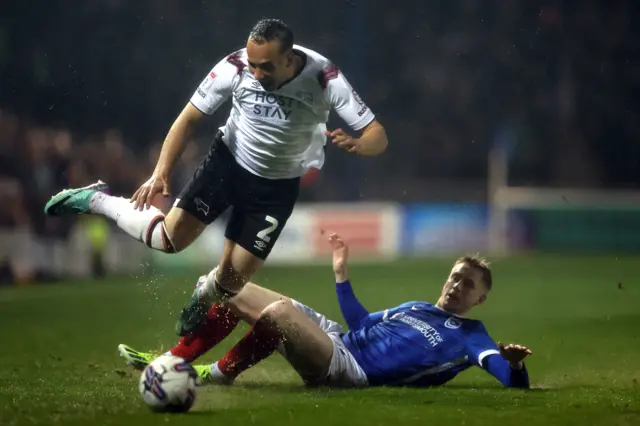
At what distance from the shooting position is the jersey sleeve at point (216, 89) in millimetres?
6660

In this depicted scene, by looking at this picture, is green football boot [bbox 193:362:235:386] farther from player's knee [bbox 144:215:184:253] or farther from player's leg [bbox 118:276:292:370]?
player's knee [bbox 144:215:184:253]

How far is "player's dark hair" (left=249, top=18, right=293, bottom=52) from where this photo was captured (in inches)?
250

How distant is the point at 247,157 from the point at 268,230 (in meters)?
0.50

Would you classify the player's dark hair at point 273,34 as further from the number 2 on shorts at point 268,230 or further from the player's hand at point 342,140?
the number 2 on shorts at point 268,230

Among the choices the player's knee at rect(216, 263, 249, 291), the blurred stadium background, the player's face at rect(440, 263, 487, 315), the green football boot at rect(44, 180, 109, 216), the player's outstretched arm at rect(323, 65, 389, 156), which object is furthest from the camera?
the blurred stadium background

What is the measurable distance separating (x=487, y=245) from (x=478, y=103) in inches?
118

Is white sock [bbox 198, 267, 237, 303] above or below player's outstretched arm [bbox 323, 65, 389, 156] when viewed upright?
below

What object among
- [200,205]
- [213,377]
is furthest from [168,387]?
[200,205]

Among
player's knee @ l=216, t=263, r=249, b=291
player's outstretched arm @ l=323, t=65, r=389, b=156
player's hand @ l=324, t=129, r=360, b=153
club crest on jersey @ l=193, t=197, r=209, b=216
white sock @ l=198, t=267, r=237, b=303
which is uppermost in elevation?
player's outstretched arm @ l=323, t=65, r=389, b=156

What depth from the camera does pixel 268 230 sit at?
6840 millimetres

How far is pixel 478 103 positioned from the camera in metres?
20.5

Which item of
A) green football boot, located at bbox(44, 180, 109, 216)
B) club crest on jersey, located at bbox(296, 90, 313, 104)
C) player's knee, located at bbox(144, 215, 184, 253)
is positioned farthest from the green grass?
club crest on jersey, located at bbox(296, 90, 313, 104)

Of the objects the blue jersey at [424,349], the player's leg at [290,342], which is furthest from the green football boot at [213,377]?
the blue jersey at [424,349]

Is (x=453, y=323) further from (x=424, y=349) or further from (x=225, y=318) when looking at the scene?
(x=225, y=318)
